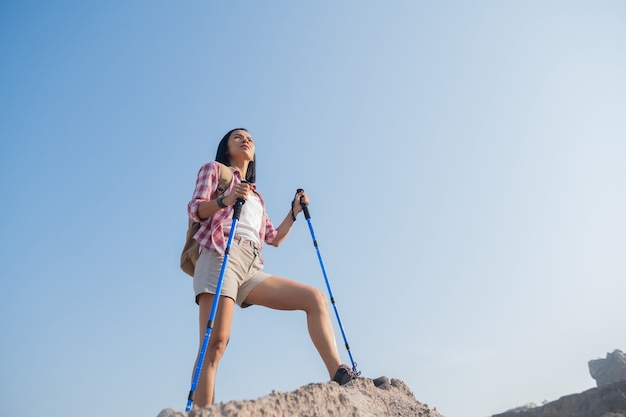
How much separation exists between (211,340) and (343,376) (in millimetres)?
1079

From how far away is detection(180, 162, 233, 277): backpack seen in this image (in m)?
4.20

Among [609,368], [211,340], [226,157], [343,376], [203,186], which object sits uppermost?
[226,157]

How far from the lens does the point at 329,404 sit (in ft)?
8.98

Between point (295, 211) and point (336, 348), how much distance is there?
197 cm

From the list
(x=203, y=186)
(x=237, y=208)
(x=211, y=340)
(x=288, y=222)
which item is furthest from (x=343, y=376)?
(x=288, y=222)

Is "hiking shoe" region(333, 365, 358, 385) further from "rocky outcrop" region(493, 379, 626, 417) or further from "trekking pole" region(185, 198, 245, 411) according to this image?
"rocky outcrop" region(493, 379, 626, 417)

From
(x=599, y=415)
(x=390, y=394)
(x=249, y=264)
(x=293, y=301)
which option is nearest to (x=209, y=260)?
(x=249, y=264)

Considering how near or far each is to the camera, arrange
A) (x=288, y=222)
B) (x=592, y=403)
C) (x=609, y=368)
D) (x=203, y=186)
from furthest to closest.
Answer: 1. (x=609, y=368)
2. (x=592, y=403)
3. (x=288, y=222)
4. (x=203, y=186)

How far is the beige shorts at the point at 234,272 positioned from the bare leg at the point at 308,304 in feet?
0.32

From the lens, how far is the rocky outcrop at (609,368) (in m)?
23.1

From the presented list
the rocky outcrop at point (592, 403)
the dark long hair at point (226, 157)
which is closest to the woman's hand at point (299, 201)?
the dark long hair at point (226, 157)

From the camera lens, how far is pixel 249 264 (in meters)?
4.14

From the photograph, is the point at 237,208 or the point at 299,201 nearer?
the point at 237,208

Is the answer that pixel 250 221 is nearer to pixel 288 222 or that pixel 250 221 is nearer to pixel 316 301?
pixel 288 222
